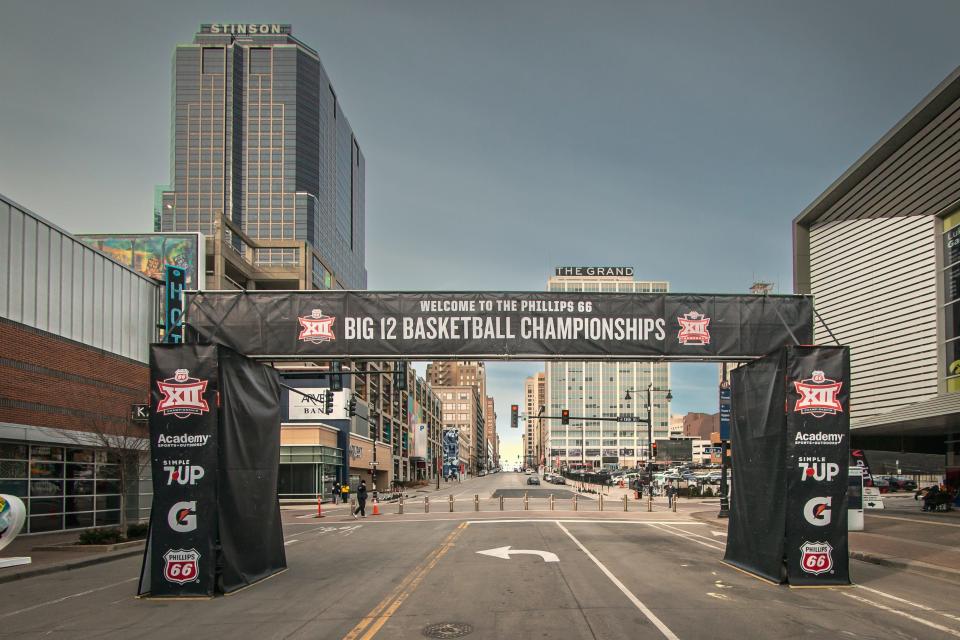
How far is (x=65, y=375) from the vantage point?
2703cm

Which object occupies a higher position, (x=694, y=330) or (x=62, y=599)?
(x=694, y=330)

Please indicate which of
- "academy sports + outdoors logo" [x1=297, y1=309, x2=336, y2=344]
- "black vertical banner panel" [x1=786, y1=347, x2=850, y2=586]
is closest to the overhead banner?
"academy sports + outdoors logo" [x1=297, y1=309, x2=336, y2=344]

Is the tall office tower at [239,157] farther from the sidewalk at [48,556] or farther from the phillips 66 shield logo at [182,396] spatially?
the phillips 66 shield logo at [182,396]

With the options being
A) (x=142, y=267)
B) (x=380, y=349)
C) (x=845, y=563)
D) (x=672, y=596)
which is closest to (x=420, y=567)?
(x=380, y=349)

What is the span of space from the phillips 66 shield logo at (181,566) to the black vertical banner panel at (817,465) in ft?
35.4

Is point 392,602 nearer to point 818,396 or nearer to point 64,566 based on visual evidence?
point 818,396

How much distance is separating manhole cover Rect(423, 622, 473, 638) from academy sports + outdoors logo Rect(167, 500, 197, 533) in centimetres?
519

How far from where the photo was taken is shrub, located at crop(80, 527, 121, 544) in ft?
72.0

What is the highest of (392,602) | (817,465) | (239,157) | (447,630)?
Answer: (239,157)

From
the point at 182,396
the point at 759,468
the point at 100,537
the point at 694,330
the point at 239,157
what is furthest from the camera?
the point at 239,157

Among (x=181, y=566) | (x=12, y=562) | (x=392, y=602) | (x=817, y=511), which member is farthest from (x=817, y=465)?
(x=12, y=562)

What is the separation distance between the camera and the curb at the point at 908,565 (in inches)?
609

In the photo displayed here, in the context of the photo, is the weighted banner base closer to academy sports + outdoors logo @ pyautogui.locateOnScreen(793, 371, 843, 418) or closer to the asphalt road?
the asphalt road

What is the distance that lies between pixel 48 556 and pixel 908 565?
71.6ft
